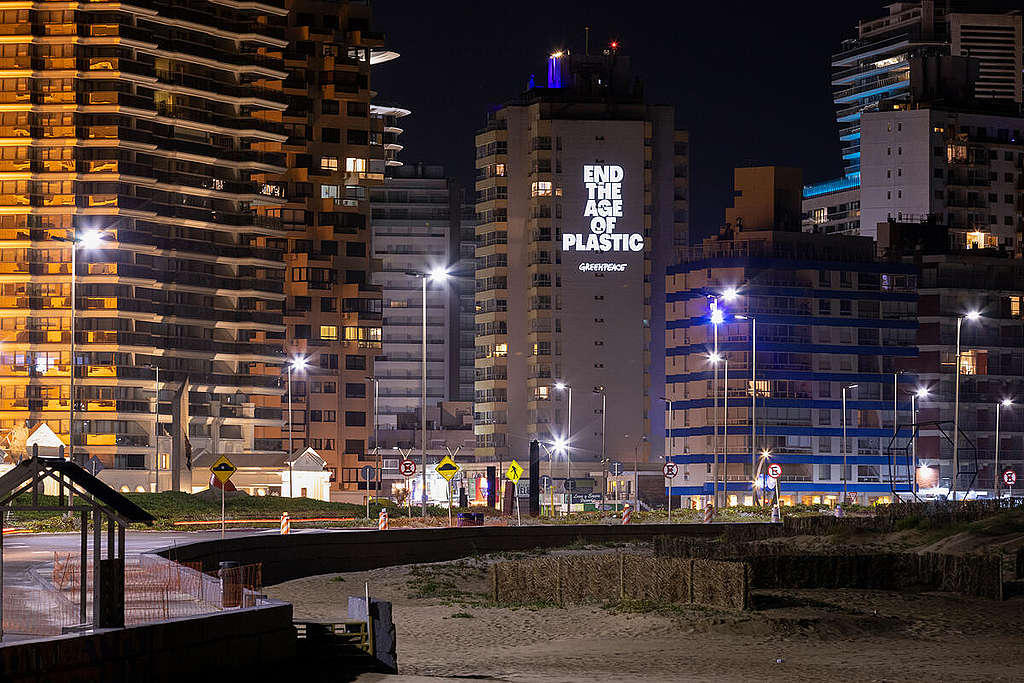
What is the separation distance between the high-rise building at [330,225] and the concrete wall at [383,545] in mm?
93313

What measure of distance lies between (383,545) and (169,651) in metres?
37.4

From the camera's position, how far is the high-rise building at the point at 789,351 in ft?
563

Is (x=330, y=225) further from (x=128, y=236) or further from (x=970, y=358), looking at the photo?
(x=970, y=358)

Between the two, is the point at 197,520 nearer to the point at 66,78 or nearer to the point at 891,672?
the point at 891,672

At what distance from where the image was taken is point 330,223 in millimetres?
178125

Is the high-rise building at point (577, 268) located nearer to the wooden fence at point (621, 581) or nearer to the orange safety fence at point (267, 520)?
the orange safety fence at point (267, 520)

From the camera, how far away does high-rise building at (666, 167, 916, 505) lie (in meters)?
172

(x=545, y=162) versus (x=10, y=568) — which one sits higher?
(x=545, y=162)

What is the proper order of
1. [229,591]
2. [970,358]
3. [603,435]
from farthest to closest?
1. [970,358]
2. [603,435]
3. [229,591]

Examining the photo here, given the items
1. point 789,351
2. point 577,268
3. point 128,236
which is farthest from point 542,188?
point 128,236

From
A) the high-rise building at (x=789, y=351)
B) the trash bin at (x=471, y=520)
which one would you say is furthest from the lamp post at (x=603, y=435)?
the trash bin at (x=471, y=520)

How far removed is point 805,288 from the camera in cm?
17738

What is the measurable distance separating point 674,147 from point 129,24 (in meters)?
65.0

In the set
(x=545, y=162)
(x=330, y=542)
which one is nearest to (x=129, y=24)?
(x=545, y=162)
